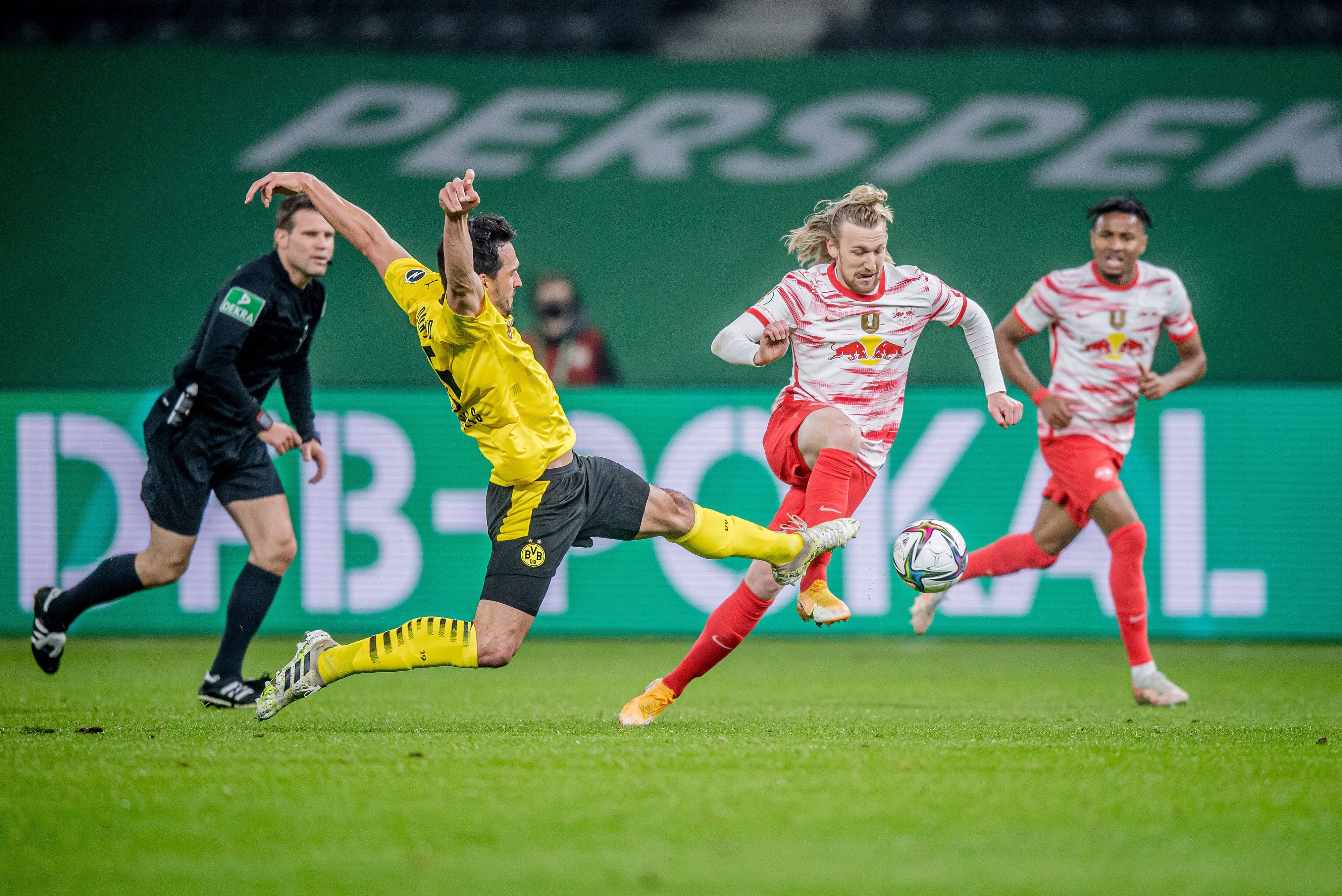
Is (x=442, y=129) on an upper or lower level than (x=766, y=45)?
lower

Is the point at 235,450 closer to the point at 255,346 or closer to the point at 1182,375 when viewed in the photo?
the point at 255,346

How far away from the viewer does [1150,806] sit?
3.68 meters

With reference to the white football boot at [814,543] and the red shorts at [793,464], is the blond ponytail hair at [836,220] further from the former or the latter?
the white football boot at [814,543]

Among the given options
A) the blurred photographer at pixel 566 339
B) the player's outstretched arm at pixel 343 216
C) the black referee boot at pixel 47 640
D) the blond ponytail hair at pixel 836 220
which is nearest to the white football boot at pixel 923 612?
the blond ponytail hair at pixel 836 220

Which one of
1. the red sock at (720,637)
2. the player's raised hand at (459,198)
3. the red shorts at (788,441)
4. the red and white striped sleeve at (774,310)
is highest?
the player's raised hand at (459,198)

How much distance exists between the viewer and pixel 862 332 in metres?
5.48

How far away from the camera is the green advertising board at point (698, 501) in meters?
8.67

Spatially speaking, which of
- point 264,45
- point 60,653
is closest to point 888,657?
point 60,653

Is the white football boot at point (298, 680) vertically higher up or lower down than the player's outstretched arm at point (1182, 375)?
lower down

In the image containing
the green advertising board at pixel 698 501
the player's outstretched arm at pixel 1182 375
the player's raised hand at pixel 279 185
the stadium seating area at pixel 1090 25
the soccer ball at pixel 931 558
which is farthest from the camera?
the stadium seating area at pixel 1090 25

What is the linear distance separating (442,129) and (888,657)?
695cm

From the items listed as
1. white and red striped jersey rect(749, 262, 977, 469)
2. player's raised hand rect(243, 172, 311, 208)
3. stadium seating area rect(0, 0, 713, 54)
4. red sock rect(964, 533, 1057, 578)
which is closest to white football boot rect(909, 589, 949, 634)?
red sock rect(964, 533, 1057, 578)

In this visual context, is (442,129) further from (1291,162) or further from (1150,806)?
(1150,806)

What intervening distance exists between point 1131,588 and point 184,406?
4208 mm
